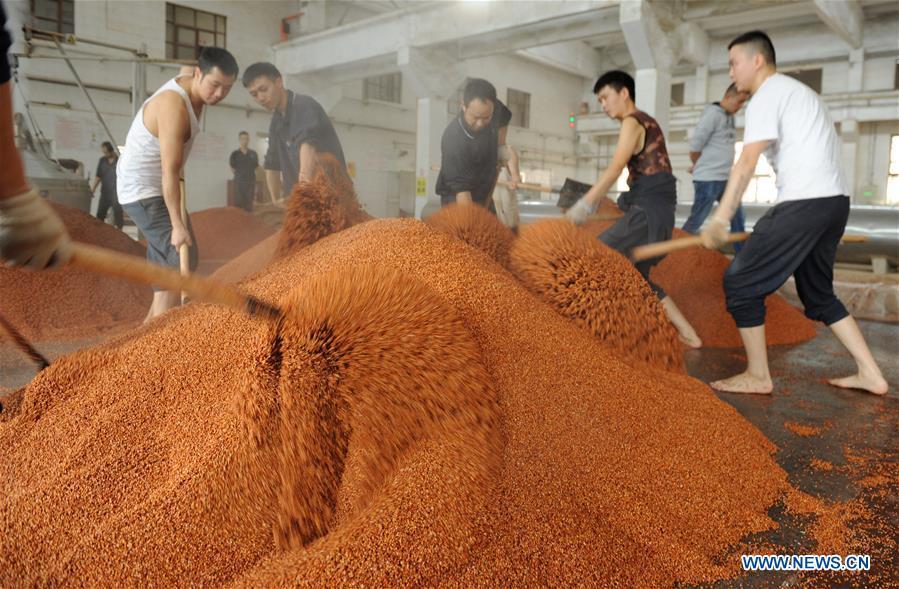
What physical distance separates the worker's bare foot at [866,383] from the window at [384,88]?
10.7 metres

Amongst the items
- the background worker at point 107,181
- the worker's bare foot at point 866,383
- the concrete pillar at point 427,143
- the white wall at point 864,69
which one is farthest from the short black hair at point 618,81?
the white wall at point 864,69

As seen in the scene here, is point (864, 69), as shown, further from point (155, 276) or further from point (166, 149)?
point (155, 276)

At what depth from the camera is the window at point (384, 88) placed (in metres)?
12.1

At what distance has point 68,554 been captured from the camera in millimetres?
1040

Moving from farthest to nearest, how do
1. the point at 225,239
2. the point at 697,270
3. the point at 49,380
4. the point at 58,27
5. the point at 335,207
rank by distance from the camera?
1. the point at 58,27
2. the point at 225,239
3. the point at 697,270
4. the point at 335,207
5. the point at 49,380

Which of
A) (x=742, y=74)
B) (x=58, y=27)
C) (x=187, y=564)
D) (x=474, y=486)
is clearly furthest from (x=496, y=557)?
(x=58, y=27)

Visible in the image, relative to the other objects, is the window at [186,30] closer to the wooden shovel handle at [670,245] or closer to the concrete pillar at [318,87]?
the concrete pillar at [318,87]

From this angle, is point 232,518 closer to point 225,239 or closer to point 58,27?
point 225,239

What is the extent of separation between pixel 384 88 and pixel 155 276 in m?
12.0

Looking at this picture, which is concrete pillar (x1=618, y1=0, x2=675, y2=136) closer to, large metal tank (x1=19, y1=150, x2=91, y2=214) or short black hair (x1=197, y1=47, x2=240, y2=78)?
short black hair (x1=197, y1=47, x2=240, y2=78)

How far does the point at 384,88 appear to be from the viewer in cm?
1247

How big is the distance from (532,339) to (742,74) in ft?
5.51

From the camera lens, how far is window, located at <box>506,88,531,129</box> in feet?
41.7

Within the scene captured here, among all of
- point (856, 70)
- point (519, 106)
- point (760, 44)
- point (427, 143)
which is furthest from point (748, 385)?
point (856, 70)
